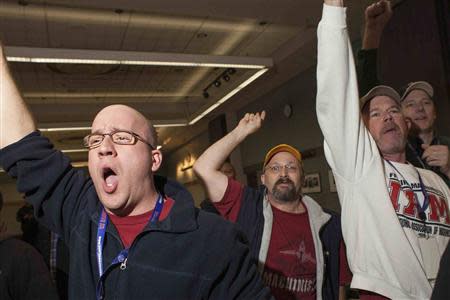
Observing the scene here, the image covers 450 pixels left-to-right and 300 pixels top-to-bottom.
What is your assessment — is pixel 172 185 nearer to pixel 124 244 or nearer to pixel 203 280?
pixel 124 244

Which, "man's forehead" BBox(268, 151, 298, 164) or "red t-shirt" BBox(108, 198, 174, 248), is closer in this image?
"red t-shirt" BBox(108, 198, 174, 248)

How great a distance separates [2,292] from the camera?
164cm

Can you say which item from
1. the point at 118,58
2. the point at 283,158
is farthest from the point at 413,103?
the point at 118,58

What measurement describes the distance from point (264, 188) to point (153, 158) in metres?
1.17

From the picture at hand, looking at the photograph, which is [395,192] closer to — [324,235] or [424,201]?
[424,201]

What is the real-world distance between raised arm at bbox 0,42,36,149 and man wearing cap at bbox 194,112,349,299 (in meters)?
1.11

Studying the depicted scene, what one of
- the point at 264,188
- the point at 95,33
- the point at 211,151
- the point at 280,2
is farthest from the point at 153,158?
the point at 95,33

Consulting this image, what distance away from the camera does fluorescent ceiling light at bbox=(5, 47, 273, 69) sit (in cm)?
481

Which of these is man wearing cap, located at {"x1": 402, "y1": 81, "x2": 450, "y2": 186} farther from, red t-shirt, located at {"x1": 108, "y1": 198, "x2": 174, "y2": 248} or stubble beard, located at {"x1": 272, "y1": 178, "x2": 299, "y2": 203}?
red t-shirt, located at {"x1": 108, "y1": 198, "x2": 174, "y2": 248}

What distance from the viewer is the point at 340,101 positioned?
1345 mm

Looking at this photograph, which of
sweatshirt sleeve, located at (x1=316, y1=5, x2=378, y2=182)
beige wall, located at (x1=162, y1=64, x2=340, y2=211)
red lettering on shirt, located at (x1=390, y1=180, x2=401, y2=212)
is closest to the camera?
sweatshirt sleeve, located at (x1=316, y1=5, x2=378, y2=182)

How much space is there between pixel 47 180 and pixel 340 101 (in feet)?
3.51

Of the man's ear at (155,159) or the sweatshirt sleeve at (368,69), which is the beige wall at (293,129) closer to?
the sweatshirt sleeve at (368,69)

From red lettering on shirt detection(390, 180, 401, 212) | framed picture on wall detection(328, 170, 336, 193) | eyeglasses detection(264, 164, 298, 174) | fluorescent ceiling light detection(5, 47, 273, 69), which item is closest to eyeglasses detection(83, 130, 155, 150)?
red lettering on shirt detection(390, 180, 401, 212)
